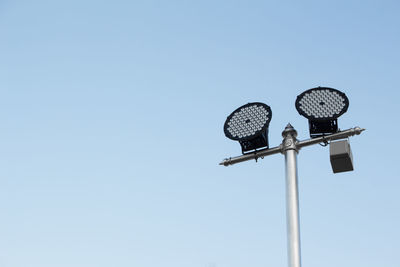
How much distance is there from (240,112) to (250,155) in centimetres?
71

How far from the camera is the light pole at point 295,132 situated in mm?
7879

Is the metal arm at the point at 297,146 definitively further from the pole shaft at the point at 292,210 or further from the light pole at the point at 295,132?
the pole shaft at the point at 292,210

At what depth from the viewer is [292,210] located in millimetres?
7766

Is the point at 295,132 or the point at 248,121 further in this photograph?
the point at 248,121

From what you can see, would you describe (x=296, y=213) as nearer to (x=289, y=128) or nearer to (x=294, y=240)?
(x=294, y=240)

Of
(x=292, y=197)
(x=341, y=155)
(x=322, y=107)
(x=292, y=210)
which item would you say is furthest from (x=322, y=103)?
(x=292, y=210)

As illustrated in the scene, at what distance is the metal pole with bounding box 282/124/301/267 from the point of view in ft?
24.4

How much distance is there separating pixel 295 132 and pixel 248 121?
725mm

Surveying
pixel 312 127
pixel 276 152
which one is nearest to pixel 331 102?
pixel 312 127

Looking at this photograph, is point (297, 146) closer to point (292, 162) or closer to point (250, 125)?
point (292, 162)

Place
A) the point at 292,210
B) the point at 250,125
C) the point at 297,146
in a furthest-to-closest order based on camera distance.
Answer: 1. the point at 250,125
2. the point at 297,146
3. the point at 292,210

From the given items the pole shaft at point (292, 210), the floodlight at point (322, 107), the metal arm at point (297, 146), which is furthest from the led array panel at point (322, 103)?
the pole shaft at point (292, 210)

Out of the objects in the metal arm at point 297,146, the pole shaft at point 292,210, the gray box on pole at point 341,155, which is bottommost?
the pole shaft at point 292,210

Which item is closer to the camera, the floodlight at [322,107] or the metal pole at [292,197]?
the metal pole at [292,197]
